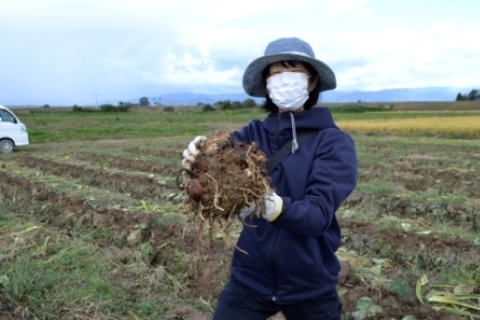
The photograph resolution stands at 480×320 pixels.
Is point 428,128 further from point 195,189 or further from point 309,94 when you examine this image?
point 195,189

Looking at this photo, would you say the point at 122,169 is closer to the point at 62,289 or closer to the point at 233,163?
the point at 62,289

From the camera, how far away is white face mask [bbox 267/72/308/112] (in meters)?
2.31

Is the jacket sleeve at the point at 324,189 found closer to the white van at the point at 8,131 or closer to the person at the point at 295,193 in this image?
the person at the point at 295,193

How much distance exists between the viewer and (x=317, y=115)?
2.29 metres

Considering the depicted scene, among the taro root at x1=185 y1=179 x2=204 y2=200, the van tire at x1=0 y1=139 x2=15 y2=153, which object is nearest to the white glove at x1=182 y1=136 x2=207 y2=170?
the taro root at x1=185 y1=179 x2=204 y2=200

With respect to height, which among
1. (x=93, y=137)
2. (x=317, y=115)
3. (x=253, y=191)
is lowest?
(x=93, y=137)

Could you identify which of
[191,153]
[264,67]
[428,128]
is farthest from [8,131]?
[428,128]

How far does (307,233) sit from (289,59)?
2.54 ft

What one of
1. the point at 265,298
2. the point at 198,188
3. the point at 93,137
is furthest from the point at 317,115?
the point at 93,137

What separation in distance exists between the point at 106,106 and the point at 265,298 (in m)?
61.3

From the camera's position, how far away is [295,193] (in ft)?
7.18

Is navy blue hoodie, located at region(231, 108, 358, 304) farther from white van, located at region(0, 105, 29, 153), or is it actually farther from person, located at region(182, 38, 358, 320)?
white van, located at region(0, 105, 29, 153)

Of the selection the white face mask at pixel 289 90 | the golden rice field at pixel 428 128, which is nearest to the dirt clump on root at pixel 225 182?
the white face mask at pixel 289 90

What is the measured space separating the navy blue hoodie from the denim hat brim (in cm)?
17
